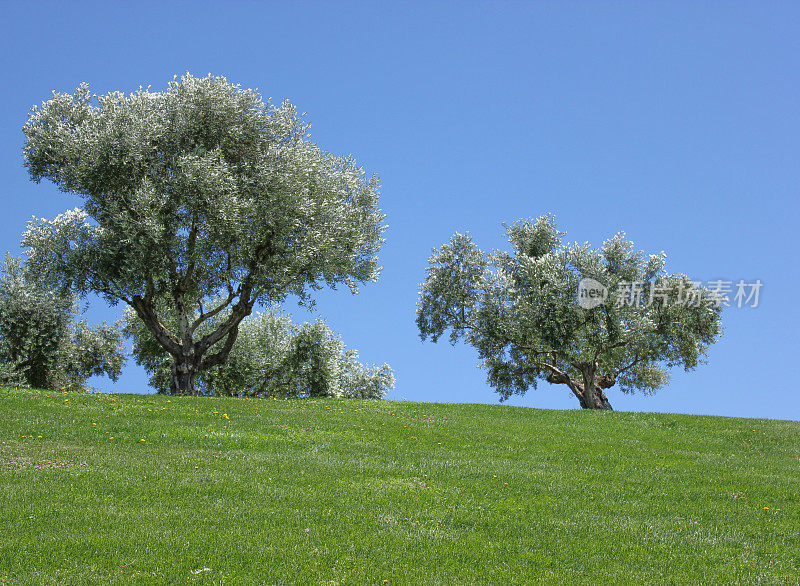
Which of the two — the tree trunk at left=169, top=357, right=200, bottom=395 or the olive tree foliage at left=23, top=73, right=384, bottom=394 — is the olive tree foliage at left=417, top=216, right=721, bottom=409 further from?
the tree trunk at left=169, top=357, right=200, bottom=395

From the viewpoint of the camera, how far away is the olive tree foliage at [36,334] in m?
44.0

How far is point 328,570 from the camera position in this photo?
1118 centimetres

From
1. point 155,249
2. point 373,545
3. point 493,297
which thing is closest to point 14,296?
point 155,249

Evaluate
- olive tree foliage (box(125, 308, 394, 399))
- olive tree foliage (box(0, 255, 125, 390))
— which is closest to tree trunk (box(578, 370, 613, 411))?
olive tree foliage (box(125, 308, 394, 399))

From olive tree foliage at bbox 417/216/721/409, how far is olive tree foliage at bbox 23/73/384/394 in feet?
31.3

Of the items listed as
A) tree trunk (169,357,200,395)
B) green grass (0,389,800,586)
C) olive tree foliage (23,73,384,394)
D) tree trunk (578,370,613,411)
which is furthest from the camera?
tree trunk (578,370,613,411)

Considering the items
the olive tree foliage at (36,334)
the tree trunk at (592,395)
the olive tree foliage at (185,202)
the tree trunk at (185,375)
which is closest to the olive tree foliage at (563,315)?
the tree trunk at (592,395)

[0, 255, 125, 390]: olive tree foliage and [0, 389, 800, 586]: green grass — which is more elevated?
[0, 255, 125, 390]: olive tree foliage

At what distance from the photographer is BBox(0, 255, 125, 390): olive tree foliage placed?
144ft

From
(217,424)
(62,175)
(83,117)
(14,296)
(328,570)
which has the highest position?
(83,117)

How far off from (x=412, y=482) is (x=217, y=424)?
10.6 metres

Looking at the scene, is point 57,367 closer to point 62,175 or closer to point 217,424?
point 62,175

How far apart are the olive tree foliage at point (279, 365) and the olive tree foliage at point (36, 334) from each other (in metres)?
5.51

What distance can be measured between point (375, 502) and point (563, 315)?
2663 centimetres
